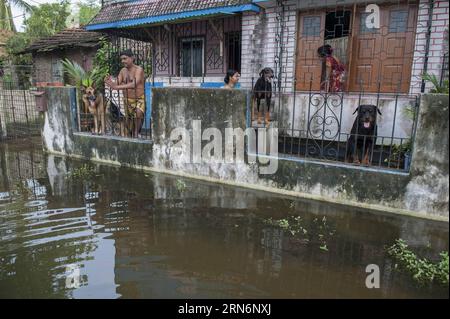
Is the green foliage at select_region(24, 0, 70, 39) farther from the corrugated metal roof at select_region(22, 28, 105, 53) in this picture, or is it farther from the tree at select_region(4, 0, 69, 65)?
the corrugated metal roof at select_region(22, 28, 105, 53)

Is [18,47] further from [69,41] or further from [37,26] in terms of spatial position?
[69,41]

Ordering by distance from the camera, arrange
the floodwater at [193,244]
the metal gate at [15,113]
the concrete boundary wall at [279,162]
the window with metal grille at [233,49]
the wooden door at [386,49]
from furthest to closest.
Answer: the metal gate at [15,113] < the window with metal grille at [233,49] < the wooden door at [386,49] < the concrete boundary wall at [279,162] < the floodwater at [193,244]

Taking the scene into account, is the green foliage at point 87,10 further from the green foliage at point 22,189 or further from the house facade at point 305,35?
the green foliage at point 22,189

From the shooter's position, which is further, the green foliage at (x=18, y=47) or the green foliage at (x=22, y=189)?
the green foliage at (x=18, y=47)

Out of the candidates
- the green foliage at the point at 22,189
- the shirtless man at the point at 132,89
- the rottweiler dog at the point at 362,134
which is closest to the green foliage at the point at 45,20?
the shirtless man at the point at 132,89

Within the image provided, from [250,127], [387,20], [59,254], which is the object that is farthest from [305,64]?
[59,254]

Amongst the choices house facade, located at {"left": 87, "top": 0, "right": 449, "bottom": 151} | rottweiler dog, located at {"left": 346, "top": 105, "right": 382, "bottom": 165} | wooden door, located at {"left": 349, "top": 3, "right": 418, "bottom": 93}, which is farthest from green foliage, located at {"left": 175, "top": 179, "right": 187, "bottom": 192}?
wooden door, located at {"left": 349, "top": 3, "right": 418, "bottom": 93}

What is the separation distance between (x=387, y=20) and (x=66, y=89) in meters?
6.75

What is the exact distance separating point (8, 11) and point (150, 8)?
18.8 meters

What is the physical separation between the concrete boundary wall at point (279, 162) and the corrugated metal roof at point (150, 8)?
3.07 meters

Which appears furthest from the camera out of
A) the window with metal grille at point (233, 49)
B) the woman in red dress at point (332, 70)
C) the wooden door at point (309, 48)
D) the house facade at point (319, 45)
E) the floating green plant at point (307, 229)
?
the window with metal grille at point (233, 49)

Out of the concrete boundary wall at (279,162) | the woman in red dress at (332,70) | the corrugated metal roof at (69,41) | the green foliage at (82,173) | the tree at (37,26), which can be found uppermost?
the tree at (37,26)

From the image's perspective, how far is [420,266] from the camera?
10.5 ft

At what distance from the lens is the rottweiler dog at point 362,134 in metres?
5.16
